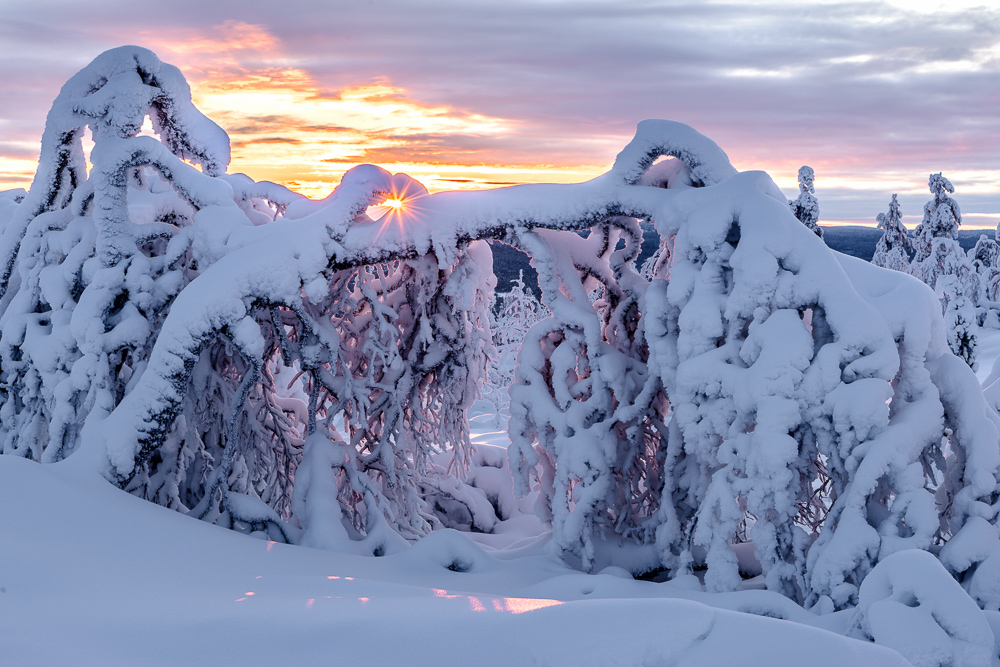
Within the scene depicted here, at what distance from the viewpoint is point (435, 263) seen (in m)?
6.25

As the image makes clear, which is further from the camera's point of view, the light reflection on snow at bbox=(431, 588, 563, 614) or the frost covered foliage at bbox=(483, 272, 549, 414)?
the frost covered foliage at bbox=(483, 272, 549, 414)

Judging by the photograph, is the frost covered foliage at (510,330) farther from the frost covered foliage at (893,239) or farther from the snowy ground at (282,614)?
the frost covered foliage at (893,239)

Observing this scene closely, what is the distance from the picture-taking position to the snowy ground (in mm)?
2674

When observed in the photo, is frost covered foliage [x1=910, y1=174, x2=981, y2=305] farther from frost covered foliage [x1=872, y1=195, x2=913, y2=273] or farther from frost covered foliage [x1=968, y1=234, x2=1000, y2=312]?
frost covered foliage [x1=872, y1=195, x2=913, y2=273]

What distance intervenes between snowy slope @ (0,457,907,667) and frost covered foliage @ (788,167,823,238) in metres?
15.3

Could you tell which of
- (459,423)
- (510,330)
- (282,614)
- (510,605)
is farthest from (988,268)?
(282,614)

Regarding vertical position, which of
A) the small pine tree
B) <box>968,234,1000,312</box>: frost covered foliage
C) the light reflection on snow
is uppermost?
Result: <box>968,234,1000,312</box>: frost covered foliage

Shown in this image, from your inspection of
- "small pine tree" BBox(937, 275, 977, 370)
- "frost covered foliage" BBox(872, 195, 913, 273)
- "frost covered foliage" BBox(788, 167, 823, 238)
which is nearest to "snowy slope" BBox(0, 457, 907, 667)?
"small pine tree" BBox(937, 275, 977, 370)

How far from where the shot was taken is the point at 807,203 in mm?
20531

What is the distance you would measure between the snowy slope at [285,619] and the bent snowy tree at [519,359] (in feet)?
3.26

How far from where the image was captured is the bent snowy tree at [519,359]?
15.0ft

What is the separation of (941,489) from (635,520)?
2.06 m

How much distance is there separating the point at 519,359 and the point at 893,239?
32.1 meters

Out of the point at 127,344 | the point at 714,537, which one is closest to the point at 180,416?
the point at 127,344
